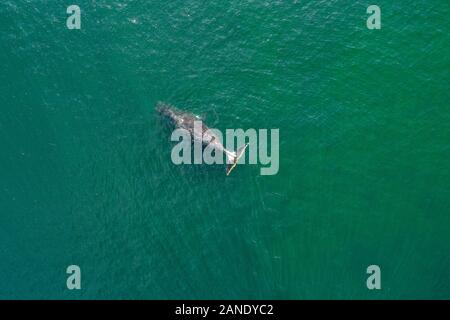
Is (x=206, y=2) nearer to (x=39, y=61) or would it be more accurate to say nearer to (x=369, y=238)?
(x=39, y=61)

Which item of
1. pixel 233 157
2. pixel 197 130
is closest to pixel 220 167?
pixel 233 157

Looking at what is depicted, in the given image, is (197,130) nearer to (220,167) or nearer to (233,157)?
(220,167)

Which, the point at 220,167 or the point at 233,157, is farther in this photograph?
the point at 220,167

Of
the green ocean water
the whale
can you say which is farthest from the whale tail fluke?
the green ocean water

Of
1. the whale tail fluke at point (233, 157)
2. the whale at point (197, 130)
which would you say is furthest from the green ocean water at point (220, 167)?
the whale at point (197, 130)

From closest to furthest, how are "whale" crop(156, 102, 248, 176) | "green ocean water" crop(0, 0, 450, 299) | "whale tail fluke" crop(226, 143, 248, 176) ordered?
1. "green ocean water" crop(0, 0, 450, 299)
2. "whale tail fluke" crop(226, 143, 248, 176)
3. "whale" crop(156, 102, 248, 176)

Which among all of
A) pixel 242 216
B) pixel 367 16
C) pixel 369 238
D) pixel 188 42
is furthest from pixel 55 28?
pixel 369 238

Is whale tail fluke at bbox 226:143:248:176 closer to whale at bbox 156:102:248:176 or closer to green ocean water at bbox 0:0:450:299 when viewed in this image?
whale at bbox 156:102:248:176
